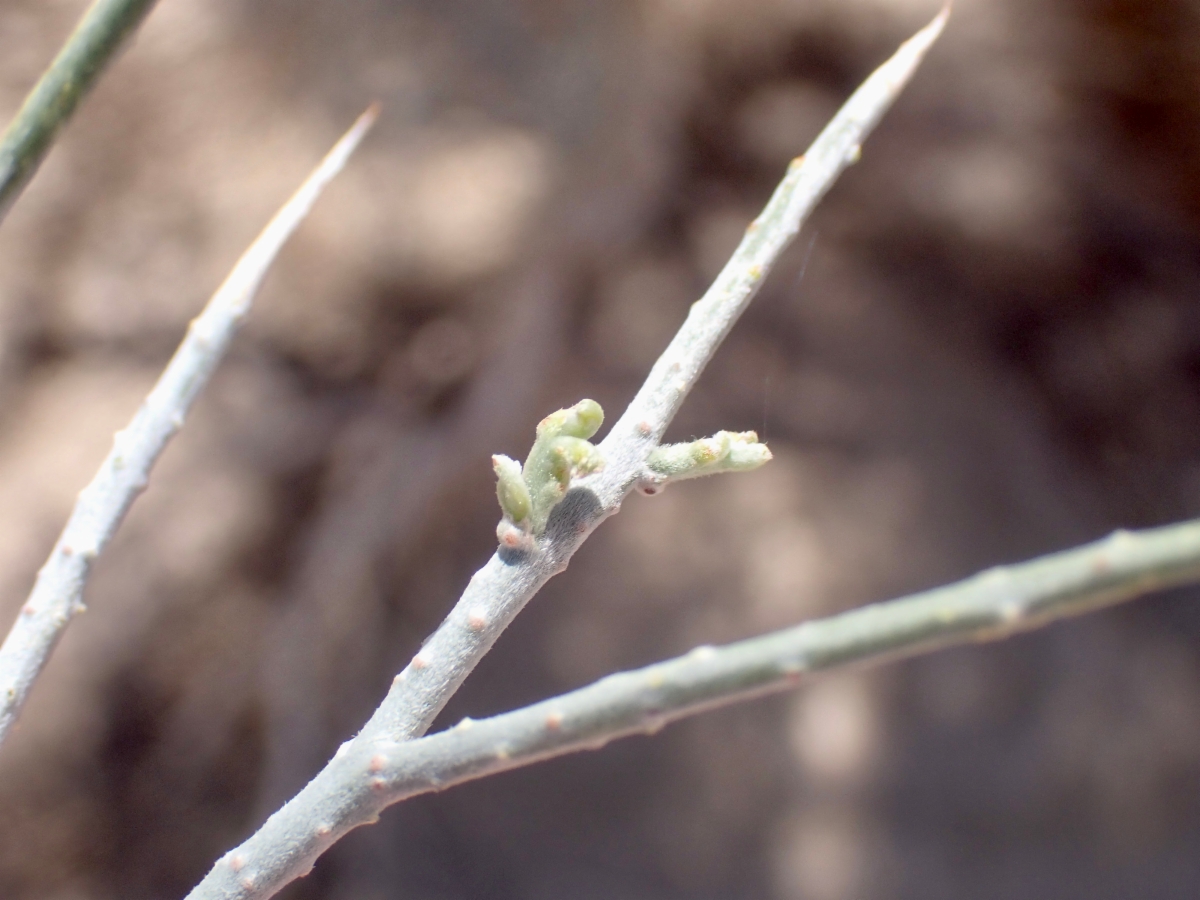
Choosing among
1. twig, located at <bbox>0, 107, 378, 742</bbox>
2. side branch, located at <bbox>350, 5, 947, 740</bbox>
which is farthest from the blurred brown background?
side branch, located at <bbox>350, 5, 947, 740</bbox>

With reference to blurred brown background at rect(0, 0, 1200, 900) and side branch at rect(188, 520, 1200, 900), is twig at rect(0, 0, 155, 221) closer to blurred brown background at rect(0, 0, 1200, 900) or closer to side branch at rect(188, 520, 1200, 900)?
side branch at rect(188, 520, 1200, 900)

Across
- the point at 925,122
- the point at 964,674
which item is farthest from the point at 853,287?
the point at 964,674

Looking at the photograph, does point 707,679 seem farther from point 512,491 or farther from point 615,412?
point 615,412

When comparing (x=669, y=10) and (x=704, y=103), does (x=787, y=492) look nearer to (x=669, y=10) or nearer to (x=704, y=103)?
(x=704, y=103)

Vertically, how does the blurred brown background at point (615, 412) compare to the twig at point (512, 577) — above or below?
above

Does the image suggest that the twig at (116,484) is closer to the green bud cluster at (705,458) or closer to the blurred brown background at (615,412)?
the green bud cluster at (705,458)

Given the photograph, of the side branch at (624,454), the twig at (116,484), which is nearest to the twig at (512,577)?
the side branch at (624,454)
